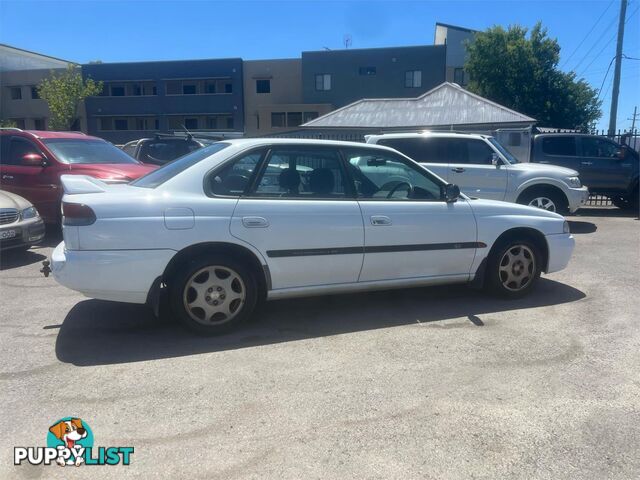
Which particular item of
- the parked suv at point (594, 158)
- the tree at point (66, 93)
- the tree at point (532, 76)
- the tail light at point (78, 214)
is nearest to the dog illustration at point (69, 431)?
the tail light at point (78, 214)

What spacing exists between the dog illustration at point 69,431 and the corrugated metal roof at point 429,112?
17.4 metres

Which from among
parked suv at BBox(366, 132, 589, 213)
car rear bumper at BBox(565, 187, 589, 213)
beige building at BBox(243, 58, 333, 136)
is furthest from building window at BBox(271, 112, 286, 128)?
car rear bumper at BBox(565, 187, 589, 213)

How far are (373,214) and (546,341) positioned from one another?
69.9 inches

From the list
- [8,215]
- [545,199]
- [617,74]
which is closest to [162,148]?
[8,215]

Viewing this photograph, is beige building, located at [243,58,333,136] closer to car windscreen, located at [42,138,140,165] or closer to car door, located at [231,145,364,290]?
car windscreen, located at [42,138,140,165]

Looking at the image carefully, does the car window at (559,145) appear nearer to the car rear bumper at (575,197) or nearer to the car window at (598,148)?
the car window at (598,148)

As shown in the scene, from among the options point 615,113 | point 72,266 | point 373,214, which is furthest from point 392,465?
point 615,113

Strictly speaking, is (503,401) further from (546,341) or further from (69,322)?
(69,322)

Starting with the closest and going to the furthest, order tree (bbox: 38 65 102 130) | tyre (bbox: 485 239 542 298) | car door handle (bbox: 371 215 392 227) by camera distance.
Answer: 1. car door handle (bbox: 371 215 392 227)
2. tyre (bbox: 485 239 542 298)
3. tree (bbox: 38 65 102 130)

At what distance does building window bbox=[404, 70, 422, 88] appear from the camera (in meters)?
40.7

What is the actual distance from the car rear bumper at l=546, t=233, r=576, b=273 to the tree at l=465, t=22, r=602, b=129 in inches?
1276

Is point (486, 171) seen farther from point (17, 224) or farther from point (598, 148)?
point (17, 224)

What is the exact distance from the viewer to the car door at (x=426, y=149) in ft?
31.7

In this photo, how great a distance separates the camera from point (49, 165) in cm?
813
